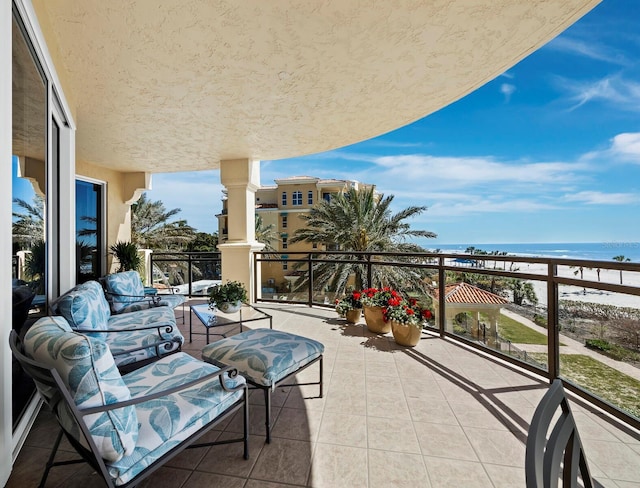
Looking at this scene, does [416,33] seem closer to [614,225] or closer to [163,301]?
[163,301]

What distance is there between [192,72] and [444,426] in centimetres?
325

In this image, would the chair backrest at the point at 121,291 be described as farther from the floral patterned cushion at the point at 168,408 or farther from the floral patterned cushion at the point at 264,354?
the floral patterned cushion at the point at 168,408

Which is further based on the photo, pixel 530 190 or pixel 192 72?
pixel 530 190

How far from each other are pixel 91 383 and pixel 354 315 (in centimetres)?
327

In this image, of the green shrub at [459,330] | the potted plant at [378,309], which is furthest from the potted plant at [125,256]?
the green shrub at [459,330]

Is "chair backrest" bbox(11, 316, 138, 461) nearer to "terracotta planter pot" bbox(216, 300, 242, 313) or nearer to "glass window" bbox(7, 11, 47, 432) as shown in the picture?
"glass window" bbox(7, 11, 47, 432)

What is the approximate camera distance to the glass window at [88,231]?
5382mm

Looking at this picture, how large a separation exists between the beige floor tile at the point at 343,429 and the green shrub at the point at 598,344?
1.76 meters

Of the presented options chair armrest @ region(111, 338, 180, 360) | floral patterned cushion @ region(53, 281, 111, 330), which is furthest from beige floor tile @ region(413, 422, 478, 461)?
floral patterned cushion @ region(53, 281, 111, 330)

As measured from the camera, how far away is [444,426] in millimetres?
1807

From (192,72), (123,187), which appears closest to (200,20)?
(192,72)

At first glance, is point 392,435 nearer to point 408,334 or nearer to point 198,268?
point 408,334

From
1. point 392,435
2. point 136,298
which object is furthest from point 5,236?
point 136,298

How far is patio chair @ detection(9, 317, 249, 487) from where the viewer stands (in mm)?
966
